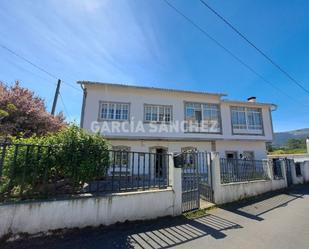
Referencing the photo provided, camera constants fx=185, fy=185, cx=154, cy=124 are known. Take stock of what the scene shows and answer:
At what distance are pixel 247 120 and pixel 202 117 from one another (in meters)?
4.95

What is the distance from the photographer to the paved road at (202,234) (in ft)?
13.5

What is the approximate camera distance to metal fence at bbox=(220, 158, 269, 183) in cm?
832

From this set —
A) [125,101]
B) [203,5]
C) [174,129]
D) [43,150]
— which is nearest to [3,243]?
[43,150]

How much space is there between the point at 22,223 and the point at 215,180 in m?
6.50

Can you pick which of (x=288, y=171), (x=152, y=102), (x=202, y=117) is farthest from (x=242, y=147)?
(x=152, y=102)

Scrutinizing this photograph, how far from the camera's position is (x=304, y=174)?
14.7 metres

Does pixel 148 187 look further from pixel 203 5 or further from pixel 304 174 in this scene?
pixel 304 174

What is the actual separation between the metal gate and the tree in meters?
7.72

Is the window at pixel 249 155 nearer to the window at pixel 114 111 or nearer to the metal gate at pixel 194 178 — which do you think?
the metal gate at pixel 194 178

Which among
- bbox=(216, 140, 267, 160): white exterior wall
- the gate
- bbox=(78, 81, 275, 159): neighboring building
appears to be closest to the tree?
bbox=(78, 81, 275, 159): neighboring building

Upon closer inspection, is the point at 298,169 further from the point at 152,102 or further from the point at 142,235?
the point at 142,235

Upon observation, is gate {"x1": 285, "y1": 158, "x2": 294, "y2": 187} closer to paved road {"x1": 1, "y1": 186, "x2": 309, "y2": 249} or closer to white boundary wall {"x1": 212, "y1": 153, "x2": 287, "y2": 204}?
white boundary wall {"x1": 212, "y1": 153, "x2": 287, "y2": 204}

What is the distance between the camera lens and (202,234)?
4.80 m

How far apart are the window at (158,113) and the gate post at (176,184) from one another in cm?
881
